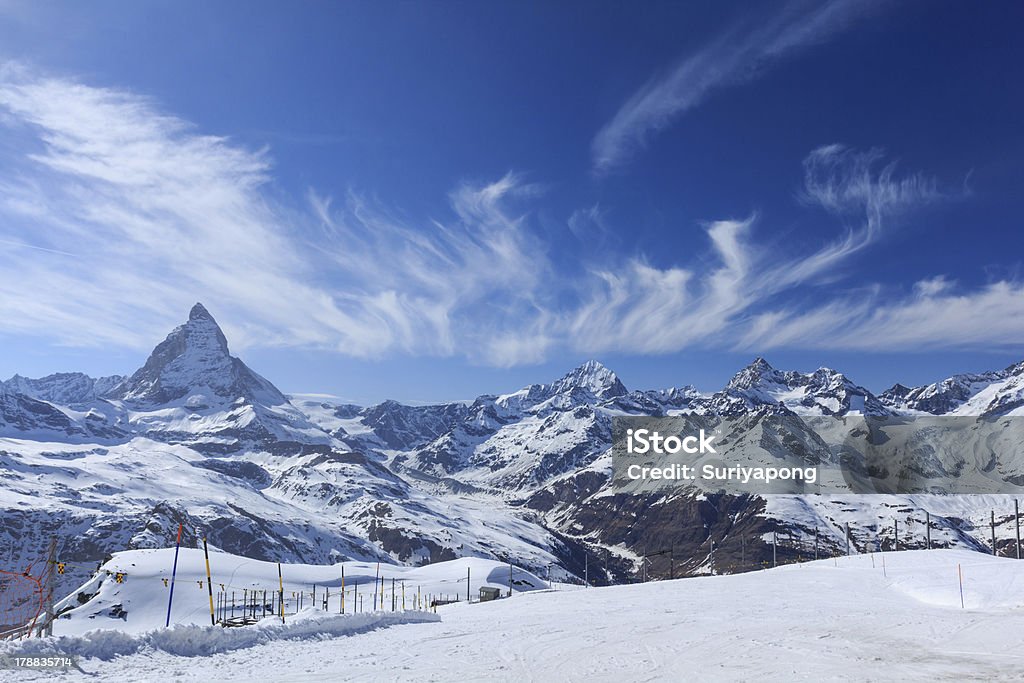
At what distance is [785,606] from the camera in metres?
49.9

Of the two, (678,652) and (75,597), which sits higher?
(678,652)

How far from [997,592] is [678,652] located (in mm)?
36264

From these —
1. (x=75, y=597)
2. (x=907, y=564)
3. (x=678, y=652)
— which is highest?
(x=678, y=652)

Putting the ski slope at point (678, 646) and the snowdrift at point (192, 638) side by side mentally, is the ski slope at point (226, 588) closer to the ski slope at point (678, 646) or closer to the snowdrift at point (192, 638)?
the snowdrift at point (192, 638)

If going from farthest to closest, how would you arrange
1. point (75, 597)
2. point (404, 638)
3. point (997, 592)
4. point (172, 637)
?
point (75, 597)
point (997, 592)
point (404, 638)
point (172, 637)

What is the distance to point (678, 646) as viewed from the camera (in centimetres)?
3039

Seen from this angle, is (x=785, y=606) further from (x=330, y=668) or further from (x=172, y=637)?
(x=172, y=637)

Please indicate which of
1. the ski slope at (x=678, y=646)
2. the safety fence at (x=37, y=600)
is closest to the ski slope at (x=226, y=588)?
the safety fence at (x=37, y=600)

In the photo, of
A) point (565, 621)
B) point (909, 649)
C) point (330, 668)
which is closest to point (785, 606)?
point (565, 621)

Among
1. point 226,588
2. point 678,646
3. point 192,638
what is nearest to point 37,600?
point 192,638

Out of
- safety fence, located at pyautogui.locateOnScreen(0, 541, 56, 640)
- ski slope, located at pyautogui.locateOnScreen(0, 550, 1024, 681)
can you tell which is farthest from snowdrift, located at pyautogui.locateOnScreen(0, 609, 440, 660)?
safety fence, located at pyautogui.locateOnScreen(0, 541, 56, 640)

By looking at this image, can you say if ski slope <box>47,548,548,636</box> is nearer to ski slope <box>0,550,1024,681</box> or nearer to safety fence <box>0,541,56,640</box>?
safety fence <box>0,541,56,640</box>

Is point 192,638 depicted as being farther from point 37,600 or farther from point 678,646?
point 678,646

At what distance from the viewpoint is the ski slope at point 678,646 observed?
23766 millimetres
